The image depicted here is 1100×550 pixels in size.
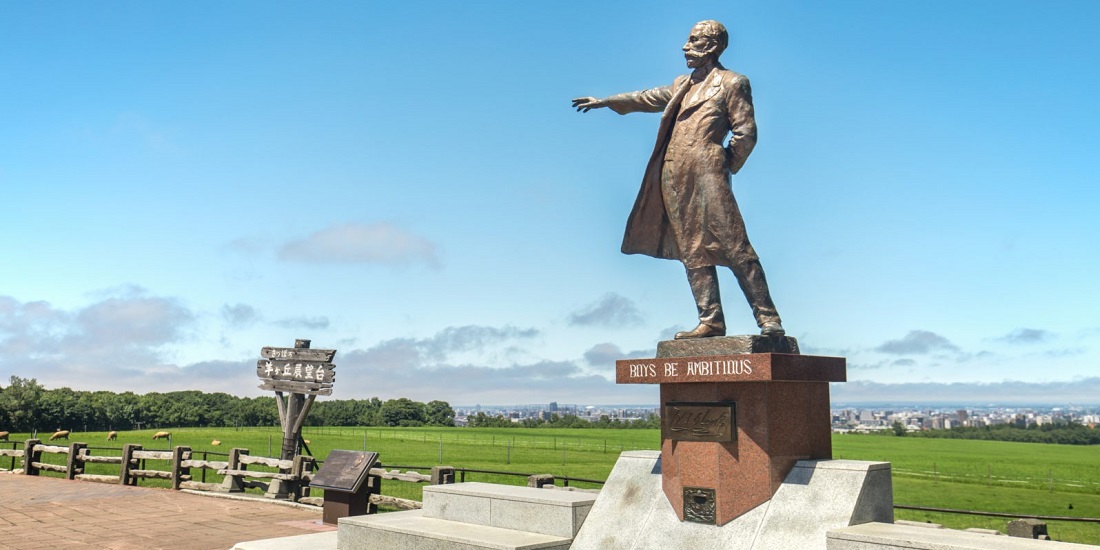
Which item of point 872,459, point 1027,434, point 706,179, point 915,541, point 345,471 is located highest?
point 706,179

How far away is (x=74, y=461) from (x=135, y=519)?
7.45 m

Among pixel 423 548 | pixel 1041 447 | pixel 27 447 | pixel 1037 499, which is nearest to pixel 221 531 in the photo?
pixel 423 548

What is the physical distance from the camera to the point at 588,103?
332 inches

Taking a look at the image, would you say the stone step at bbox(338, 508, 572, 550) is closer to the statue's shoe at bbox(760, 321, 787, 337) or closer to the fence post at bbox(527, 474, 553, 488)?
the statue's shoe at bbox(760, 321, 787, 337)

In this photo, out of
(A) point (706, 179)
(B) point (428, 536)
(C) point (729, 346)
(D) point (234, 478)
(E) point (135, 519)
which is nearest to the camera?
(C) point (729, 346)

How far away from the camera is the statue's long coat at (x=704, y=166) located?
23.3 feet

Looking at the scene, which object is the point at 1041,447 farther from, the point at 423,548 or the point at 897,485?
the point at 423,548

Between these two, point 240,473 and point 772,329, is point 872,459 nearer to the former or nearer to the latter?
point 240,473

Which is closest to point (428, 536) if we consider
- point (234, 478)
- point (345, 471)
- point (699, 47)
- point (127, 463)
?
point (345, 471)

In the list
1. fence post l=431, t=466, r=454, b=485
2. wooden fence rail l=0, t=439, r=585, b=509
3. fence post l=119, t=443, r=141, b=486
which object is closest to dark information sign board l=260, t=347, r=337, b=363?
wooden fence rail l=0, t=439, r=585, b=509

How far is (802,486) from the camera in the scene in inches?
245

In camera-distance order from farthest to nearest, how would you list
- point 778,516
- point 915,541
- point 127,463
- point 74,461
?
1. point 74,461
2. point 127,463
3. point 778,516
4. point 915,541

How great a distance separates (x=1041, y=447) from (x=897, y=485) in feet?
155
